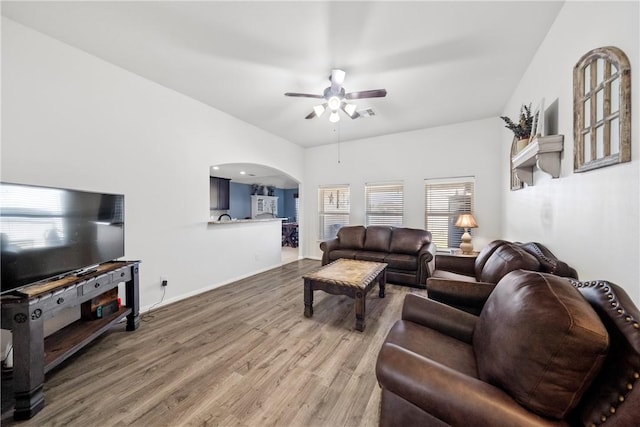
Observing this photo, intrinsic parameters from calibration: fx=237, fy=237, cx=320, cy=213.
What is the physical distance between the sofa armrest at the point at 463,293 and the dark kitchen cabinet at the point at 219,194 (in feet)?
21.7

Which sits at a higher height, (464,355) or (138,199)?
(138,199)

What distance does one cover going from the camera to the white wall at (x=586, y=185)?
3.87ft

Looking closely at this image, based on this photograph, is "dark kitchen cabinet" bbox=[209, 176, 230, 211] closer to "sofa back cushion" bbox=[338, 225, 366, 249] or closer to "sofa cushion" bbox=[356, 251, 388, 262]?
"sofa back cushion" bbox=[338, 225, 366, 249]

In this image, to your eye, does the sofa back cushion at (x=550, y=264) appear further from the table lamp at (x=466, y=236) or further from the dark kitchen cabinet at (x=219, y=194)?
the dark kitchen cabinet at (x=219, y=194)

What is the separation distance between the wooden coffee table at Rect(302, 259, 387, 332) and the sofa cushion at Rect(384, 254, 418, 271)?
85 cm

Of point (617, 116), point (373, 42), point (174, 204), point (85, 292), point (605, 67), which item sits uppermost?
point (373, 42)

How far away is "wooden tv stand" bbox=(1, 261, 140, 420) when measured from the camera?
57.7 inches

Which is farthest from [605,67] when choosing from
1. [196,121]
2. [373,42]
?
[196,121]

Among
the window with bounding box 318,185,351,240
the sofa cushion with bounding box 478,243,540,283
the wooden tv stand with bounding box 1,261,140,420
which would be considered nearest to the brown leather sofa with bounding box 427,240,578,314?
the sofa cushion with bounding box 478,243,540,283

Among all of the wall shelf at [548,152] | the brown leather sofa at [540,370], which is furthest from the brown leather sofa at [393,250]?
the brown leather sofa at [540,370]

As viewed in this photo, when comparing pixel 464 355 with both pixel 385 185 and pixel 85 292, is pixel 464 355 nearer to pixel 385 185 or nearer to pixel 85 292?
pixel 85 292

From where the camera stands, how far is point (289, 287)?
3875 mm

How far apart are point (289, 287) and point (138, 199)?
2407mm

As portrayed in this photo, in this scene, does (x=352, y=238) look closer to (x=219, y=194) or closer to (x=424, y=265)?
(x=424, y=265)
